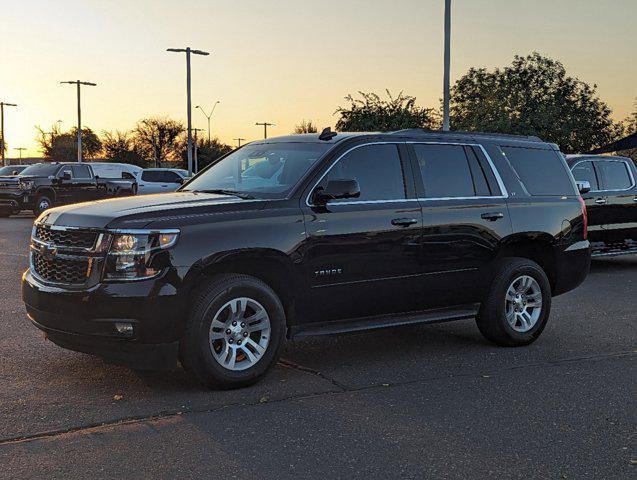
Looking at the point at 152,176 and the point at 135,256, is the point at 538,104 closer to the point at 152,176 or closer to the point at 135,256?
the point at 152,176

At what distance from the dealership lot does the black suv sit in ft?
1.18

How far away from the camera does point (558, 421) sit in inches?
198

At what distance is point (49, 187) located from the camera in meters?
27.6

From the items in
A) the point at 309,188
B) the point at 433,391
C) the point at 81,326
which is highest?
the point at 309,188

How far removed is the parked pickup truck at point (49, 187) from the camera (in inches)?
1072

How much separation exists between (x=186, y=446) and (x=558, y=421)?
2.30 m

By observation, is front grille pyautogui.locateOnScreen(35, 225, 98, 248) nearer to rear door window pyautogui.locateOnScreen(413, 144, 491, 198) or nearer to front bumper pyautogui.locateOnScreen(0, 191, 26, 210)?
rear door window pyautogui.locateOnScreen(413, 144, 491, 198)

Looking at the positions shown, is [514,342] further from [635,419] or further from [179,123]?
[179,123]

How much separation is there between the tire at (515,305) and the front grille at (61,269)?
356 centimetres

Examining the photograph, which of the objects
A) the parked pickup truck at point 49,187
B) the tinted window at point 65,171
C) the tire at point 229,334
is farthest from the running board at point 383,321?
the tinted window at point 65,171

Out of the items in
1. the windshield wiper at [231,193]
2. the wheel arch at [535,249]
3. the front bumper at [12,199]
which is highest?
the windshield wiper at [231,193]

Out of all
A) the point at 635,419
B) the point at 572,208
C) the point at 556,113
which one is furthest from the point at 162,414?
the point at 556,113

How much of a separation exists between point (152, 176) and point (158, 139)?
8220 centimetres

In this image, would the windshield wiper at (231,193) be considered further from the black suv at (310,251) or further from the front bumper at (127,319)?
the front bumper at (127,319)
